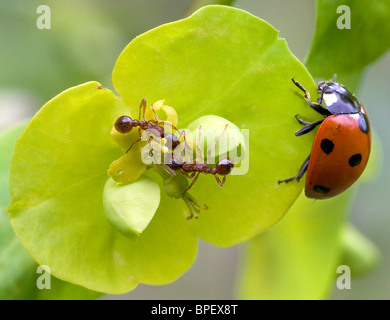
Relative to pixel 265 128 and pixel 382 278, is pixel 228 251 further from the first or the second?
pixel 265 128

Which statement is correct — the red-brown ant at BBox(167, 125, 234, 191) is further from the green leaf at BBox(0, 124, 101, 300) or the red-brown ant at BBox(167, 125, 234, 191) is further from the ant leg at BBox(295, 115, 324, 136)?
the green leaf at BBox(0, 124, 101, 300)

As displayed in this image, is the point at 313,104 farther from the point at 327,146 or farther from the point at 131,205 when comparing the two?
the point at 131,205

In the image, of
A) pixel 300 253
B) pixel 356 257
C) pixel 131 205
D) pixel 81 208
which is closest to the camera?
pixel 131 205

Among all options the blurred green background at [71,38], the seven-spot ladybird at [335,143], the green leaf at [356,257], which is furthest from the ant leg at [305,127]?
the green leaf at [356,257]

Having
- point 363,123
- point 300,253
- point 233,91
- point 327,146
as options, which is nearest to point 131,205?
point 233,91

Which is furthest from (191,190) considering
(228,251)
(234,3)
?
(228,251)
